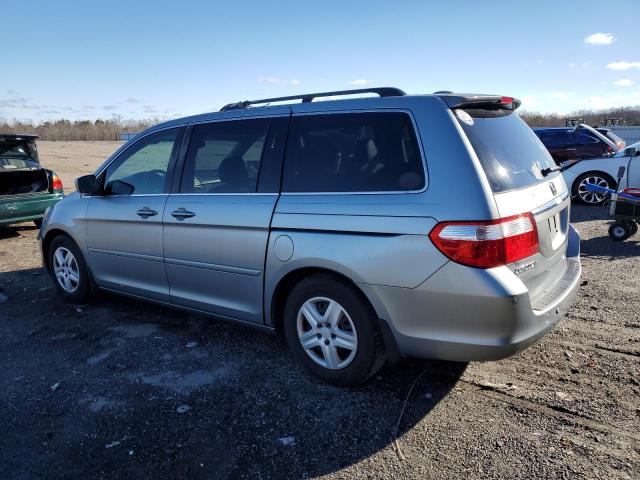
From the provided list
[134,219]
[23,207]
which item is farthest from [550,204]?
[23,207]

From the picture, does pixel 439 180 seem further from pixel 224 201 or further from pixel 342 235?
pixel 224 201

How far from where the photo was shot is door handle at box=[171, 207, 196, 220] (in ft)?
13.2

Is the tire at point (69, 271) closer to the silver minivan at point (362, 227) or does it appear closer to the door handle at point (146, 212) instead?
the silver minivan at point (362, 227)

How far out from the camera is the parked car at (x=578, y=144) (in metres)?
13.4

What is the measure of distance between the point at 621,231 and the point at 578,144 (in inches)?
276

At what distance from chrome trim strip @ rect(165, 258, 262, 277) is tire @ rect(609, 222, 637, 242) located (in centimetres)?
632

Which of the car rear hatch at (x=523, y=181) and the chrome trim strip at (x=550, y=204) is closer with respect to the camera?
the car rear hatch at (x=523, y=181)

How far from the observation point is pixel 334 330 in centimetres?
334

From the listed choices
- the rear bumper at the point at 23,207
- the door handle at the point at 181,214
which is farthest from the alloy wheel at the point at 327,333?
the rear bumper at the point at 23,207

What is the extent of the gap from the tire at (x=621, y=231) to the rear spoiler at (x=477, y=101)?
508cm

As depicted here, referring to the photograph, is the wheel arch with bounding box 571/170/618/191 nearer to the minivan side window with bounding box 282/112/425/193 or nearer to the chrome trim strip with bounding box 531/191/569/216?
the chrome trim strip with bounding box 531/191/569/216

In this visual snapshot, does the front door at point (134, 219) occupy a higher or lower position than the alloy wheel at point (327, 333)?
higher

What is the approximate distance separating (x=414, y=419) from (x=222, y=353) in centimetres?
169

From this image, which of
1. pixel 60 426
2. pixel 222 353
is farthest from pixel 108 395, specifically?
pixel 222 353
